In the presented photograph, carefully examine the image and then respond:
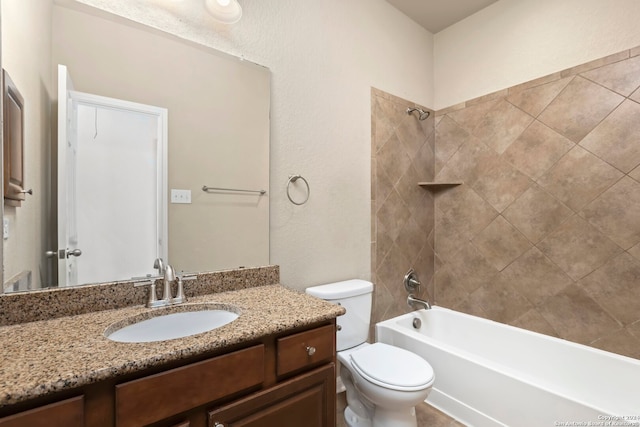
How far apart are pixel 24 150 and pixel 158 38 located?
711 mm

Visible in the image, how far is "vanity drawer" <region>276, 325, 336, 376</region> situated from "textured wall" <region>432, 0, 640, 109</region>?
226 centimetres

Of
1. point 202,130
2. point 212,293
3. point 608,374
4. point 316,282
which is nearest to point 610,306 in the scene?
point 608,374

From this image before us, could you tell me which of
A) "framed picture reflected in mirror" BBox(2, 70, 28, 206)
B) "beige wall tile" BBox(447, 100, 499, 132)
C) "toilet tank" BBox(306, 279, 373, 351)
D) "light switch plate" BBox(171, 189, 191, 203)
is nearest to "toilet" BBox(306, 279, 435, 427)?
"toilet tank" BBox(306, 279, 373, 351)

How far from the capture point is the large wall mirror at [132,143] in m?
1.09

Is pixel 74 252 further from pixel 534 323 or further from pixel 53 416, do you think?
pixel 534 323

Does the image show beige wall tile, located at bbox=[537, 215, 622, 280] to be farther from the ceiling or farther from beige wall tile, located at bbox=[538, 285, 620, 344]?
the ceiling

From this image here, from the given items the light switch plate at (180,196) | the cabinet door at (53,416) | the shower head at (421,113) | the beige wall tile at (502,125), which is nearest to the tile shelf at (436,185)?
the beige wall tile at (502,125)

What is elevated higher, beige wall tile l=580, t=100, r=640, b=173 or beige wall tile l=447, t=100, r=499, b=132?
beige wall tile l=447, t=100, r=499, b=132

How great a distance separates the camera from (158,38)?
1331mm

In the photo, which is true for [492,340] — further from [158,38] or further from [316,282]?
[158,38]

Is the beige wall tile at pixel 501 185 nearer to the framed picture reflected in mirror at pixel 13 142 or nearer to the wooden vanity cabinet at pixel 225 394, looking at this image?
the wooden vanity cabinet at pixel 225 394

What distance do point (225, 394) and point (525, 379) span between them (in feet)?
4.94

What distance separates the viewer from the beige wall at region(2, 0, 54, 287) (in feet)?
3.44

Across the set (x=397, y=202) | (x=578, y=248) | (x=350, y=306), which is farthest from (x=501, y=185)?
(x=350, y=306)
